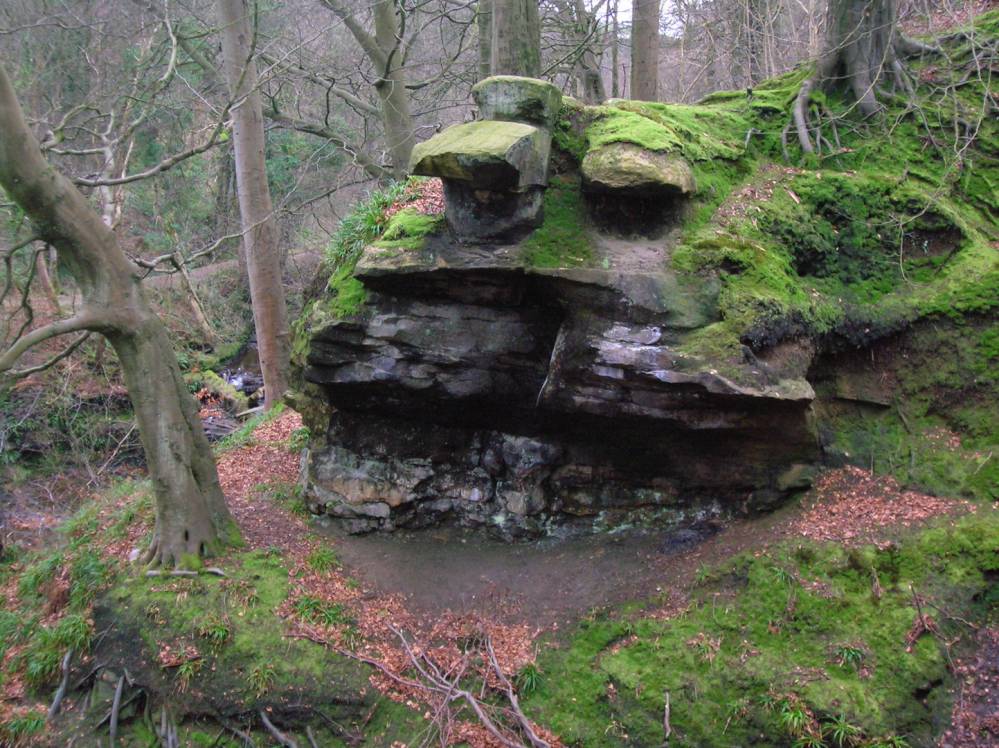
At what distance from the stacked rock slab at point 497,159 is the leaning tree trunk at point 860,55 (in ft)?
9.41

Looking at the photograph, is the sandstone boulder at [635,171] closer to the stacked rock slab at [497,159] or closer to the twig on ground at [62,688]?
the stacked rock slab at [497,159]

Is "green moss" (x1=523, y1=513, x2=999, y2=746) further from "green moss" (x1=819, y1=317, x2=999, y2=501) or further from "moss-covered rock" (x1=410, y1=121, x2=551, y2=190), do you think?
"moss-covered rock" (x1=410, y1=121, x2=551, y2=190)

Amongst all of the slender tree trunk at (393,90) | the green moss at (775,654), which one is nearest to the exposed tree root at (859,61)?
the green moss at (775,654)

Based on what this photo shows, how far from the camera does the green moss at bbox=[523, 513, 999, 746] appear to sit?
4.88m

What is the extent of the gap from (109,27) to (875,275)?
15.6 m

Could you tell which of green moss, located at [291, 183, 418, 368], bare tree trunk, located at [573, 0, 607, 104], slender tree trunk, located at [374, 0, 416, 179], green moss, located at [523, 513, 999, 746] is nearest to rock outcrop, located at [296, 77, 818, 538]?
green moss, located at [291, 183, 418, 368]

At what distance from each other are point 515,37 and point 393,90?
3.46m

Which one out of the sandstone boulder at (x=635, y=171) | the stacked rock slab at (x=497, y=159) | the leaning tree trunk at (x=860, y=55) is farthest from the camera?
the leaning tree trunk at (x=860, y=55)

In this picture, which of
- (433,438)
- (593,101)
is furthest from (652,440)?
(593,101)

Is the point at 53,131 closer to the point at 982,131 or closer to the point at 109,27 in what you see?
the point at 982,131

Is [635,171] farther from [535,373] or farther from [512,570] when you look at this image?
[512,570]

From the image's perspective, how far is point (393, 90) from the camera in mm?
11445

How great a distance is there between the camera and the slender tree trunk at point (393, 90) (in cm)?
1109

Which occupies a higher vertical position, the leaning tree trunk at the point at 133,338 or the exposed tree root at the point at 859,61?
the exposed tree root at the point at 859,61
